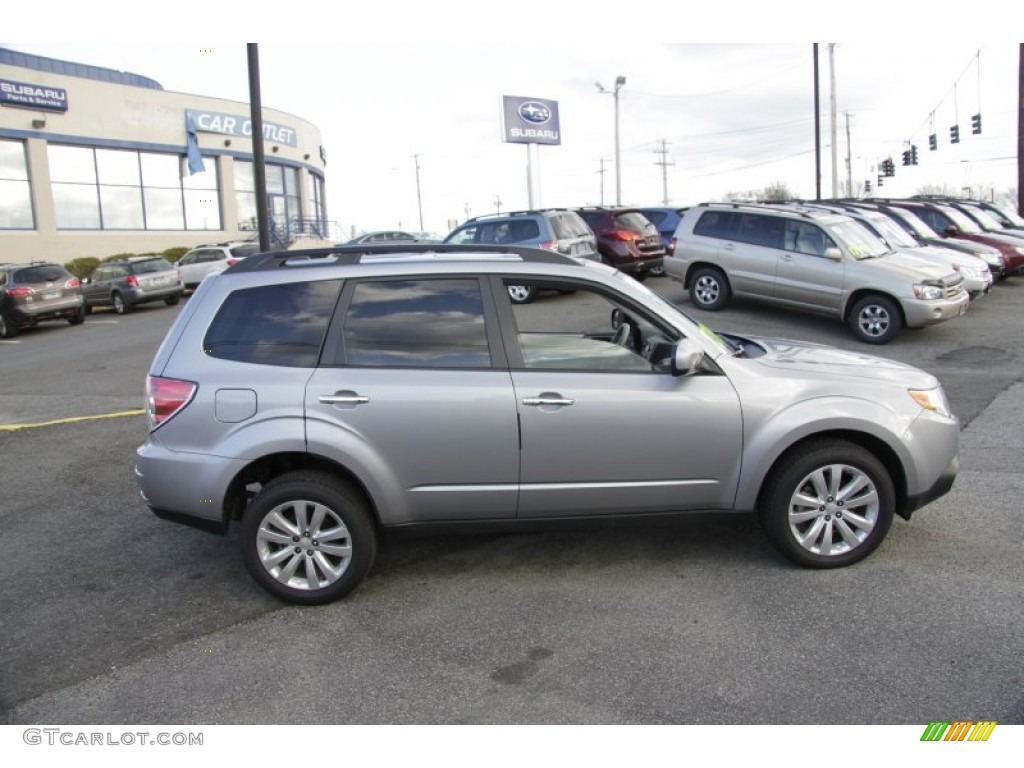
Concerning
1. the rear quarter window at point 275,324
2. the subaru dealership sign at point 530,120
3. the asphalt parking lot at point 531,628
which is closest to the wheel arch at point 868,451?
the asphalt parking lot at point 531,628

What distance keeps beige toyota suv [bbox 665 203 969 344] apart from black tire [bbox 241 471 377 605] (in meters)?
9.59

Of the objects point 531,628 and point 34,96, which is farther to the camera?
point 34,96

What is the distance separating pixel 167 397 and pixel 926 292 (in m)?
10.3

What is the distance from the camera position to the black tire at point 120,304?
22.4 metres

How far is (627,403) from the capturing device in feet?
14.3

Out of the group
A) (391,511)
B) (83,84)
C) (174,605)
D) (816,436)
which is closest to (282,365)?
(391,511)

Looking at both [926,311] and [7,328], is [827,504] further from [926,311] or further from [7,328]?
[7,328]

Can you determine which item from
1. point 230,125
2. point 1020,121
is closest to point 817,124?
point 1020,121

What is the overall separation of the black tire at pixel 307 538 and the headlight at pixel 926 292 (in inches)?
378

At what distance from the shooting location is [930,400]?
461 cm

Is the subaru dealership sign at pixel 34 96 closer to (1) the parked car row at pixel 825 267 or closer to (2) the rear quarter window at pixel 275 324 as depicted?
(1) the parked car row at pixel 825 267

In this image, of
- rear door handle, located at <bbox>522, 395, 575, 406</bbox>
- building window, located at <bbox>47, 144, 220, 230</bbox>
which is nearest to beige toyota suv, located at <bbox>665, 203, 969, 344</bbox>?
rear door handle, located at <bbox>522, 395, 575, 406</bbox>

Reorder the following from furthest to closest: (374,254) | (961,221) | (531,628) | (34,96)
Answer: (34,96) < (961,221) < (374,254) < (531,628)

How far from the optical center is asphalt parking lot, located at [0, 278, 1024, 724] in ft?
11.3
